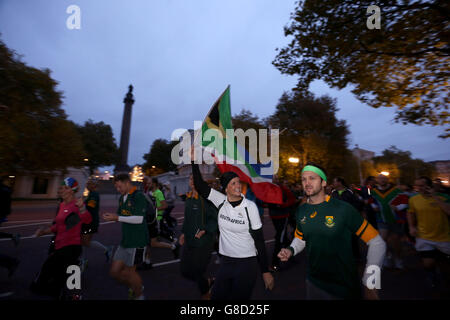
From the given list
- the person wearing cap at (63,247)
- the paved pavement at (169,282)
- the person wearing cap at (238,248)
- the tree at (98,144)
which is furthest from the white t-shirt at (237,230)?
the tree at (98,144)

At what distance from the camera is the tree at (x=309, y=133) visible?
27494mm

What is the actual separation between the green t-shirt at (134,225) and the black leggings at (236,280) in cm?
163

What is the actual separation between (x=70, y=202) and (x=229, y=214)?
2563 millimetres

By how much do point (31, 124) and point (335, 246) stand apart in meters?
15.4

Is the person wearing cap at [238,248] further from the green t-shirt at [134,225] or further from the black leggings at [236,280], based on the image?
the green t-shirt at [134,225]

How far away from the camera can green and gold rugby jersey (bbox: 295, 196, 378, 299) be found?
2160mm

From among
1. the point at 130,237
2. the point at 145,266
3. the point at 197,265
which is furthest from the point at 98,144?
the point at 197,265

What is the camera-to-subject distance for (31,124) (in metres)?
12.3

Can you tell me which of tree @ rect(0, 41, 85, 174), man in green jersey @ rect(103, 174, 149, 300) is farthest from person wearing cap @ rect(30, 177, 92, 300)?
tree @ rect(0, 41, 85, 174)

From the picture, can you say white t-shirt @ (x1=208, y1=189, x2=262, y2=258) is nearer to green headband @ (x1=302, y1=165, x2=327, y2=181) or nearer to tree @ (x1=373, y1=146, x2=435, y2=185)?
green headband @ (x1=302, y1=165, x2=327, y2=181)

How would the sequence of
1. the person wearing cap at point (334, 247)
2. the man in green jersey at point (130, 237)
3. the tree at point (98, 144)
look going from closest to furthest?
the person wearing cap at point (334, 247) < the man in green jersey at point (130, 237) < the tree at point (98, 144)

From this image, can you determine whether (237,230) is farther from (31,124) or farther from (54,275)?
(31,124)

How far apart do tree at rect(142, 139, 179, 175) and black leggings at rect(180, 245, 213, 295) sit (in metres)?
66.1
